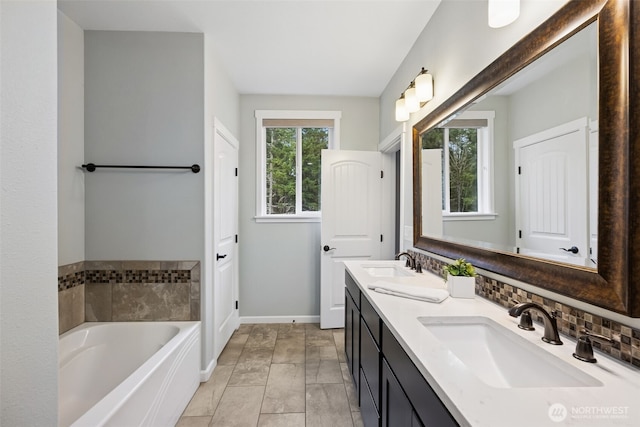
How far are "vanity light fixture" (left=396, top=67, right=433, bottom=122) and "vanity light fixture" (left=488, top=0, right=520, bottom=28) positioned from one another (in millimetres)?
727

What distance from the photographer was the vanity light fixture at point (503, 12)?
118cm

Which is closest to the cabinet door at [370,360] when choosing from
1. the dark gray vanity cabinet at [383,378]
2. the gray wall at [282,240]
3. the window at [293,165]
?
the dark gray vanity cabinet at [383,378]

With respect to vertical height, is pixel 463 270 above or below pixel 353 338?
above

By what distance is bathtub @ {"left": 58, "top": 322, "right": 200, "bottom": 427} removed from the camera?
4.56 ft

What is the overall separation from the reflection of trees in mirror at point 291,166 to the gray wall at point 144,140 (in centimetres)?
130

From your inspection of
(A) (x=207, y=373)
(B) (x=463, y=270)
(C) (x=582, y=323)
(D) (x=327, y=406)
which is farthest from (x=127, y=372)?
(C) (x=582, y=323)

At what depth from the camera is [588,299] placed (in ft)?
2.91

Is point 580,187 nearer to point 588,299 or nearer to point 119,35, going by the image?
point 588,299

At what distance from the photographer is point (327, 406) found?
6.48ft

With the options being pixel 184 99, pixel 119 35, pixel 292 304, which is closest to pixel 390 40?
pixel 184 99

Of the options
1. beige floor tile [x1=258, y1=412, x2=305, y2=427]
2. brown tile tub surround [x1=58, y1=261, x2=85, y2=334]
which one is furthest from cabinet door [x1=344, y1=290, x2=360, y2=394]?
brown tile tub surround [x1=58, y1=261, x2=85, y2=334]
